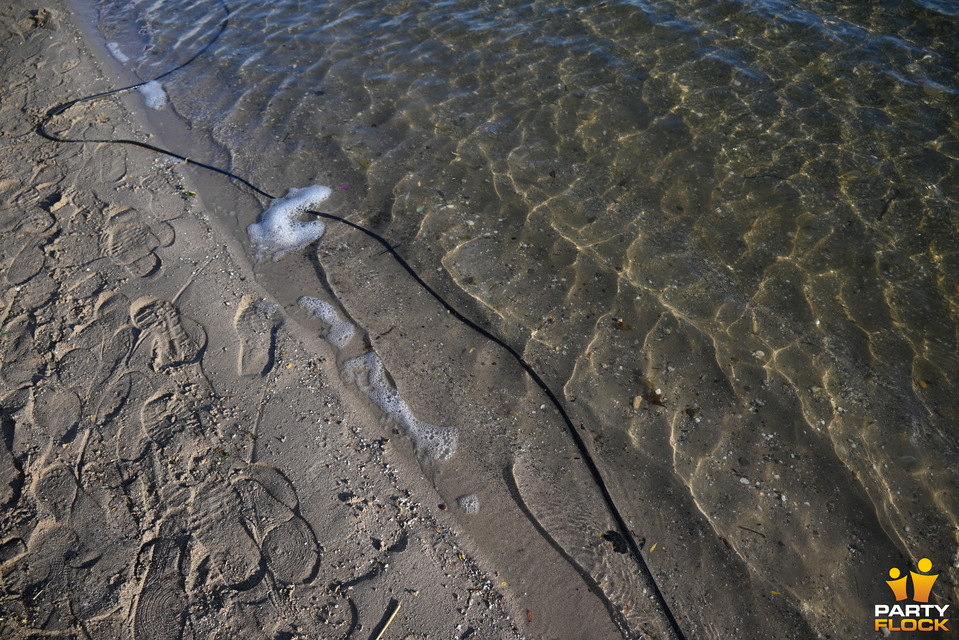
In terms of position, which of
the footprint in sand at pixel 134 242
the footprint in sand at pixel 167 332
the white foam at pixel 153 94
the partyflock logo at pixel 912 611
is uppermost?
the white foam at pixel 153 94

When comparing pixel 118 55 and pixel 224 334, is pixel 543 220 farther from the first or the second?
pixel 118 55

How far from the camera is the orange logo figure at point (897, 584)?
9.44 feet

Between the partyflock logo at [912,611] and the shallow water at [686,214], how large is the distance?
8 centimetres

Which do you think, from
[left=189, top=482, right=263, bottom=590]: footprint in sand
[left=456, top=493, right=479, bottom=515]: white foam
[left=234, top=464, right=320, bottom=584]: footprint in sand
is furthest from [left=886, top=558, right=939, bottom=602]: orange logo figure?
[left=189, top=482, right=263, bottom=590]: footprint in sand

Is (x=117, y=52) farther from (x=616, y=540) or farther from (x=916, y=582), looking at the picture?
(x=916, y=582)

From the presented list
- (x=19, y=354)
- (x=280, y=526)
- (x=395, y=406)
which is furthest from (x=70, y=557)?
(x=395, y=406)

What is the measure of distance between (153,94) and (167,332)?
13.4 ft

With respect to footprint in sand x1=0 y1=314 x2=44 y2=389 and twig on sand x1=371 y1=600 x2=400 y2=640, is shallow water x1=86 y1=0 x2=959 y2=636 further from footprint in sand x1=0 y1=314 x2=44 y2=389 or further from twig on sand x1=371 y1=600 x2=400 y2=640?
footprint in sand x1=0 y1=314 x2=44 y2=389

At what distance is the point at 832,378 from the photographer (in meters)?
3.68

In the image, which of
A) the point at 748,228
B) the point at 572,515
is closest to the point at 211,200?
the point at 572,515

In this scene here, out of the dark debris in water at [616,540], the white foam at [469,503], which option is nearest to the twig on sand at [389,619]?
the white foam at [469,503]

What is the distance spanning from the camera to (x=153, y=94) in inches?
256

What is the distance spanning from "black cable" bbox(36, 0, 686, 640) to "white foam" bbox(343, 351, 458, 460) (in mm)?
677

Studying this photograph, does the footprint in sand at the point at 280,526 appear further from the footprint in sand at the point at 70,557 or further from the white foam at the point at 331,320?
the white foam at the point at 331,320
